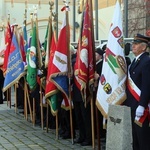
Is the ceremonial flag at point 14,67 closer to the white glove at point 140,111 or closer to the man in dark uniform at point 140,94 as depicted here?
the man in dark uniform at point 140,94

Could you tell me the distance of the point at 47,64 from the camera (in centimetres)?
933

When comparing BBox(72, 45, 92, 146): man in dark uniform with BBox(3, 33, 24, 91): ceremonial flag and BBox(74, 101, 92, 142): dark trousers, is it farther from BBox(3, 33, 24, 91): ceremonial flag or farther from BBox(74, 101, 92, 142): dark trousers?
BBox(3, 33, 24, 91): ceremonial flag

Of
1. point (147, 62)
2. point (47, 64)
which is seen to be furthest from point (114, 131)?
point (47, 64)

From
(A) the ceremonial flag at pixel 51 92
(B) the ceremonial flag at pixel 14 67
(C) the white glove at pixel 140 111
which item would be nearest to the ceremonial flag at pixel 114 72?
(C) the white glove at pixel 140 111

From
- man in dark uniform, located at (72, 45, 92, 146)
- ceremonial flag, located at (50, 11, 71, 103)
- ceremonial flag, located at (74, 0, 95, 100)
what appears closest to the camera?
ceremonial flag, located at (74, 0, 95, 100)

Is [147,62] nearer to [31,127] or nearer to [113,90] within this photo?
[113,90]

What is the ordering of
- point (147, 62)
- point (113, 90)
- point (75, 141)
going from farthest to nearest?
point (75, 141) < point (113, 90) < point (147, 62)

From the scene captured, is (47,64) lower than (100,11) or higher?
lower

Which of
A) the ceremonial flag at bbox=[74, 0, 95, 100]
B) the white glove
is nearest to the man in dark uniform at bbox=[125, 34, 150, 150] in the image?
the white glove

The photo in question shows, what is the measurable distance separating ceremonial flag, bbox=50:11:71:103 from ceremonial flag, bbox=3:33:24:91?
291 cm

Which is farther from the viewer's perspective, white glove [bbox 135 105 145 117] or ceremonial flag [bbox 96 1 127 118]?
ceremonial flag [bbox 96 1 127 118]

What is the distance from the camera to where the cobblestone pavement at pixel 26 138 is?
7734 millimetres

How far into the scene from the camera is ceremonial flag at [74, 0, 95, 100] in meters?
7.46

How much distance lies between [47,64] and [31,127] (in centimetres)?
164
